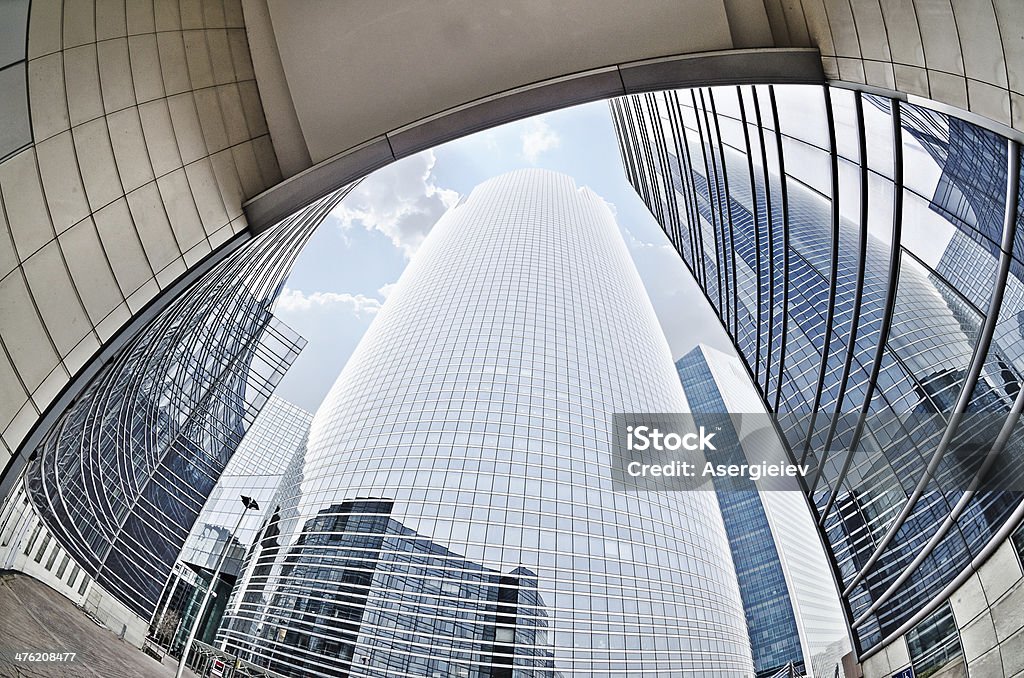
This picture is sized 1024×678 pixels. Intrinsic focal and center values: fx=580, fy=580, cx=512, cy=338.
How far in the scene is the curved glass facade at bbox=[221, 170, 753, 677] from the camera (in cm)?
6175

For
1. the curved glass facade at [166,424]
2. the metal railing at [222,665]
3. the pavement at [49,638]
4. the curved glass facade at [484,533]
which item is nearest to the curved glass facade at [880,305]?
the curved glass facade at [166,424]

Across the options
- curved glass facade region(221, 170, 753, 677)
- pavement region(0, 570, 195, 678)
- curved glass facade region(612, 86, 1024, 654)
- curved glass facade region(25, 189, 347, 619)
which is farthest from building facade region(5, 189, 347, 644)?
curved glass facade region(221, 170, 753, 677)

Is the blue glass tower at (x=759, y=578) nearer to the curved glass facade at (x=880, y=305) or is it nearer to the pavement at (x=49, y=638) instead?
the curved glass facade at (x=880, y=305)

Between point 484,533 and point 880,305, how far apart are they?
6072 centimetres

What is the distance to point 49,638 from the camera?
20.1 metres

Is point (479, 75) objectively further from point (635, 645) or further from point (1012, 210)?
point (635, 645)

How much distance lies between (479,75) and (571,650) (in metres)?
65.4

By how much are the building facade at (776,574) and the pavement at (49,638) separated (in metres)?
95.4

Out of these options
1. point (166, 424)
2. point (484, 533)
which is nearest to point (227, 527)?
point (484, 533)

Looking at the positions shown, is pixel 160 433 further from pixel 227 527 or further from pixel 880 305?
pixel 227 527

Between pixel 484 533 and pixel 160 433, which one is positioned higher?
pixel 484 533

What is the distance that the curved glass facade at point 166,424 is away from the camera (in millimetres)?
18609

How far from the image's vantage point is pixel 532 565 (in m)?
66.3

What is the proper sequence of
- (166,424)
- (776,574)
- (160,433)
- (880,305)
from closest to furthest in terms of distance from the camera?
(880,305)
(160,433)
(166,424)
(776,574)
